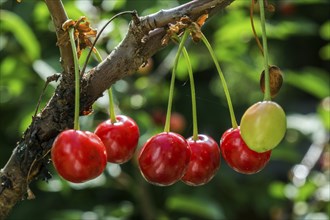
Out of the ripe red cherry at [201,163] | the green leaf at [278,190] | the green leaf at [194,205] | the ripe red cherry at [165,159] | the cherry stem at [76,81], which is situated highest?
the cherry stem at [76,81]

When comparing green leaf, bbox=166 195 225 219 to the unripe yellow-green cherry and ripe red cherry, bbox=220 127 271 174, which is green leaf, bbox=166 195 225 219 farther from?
the unripe yellow-green cherry

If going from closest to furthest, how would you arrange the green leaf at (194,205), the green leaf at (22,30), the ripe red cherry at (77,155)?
the ripe red cherry at (77,155) < the green leaf at (22,30) < the green leaf at (194,205)

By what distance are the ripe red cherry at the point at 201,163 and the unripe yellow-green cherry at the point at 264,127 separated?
158 millimetres

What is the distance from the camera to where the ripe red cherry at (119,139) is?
51.0 inches

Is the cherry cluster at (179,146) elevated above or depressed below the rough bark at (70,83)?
below

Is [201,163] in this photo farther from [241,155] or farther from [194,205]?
[194,205]

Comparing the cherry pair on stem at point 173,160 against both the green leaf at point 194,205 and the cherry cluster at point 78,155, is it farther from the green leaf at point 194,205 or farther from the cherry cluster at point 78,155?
the green leaf at point 194,205

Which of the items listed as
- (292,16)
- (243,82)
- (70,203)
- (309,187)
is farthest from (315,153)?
(243,82)

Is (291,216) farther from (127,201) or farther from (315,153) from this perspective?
(127,201)

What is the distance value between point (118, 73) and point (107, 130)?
0.53ft

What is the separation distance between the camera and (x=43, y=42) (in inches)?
127

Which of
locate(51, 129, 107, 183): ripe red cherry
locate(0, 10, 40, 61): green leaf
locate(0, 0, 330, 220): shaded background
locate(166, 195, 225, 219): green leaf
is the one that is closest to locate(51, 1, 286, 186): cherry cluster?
locate(51, 129, 107, 183): ripe red cherry

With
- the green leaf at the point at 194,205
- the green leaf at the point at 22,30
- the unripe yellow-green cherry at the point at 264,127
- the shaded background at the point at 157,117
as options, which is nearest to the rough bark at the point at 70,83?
the unripe yellow-green cherry at the point at 264,127

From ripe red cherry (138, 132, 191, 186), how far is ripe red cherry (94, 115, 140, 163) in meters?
0.06
